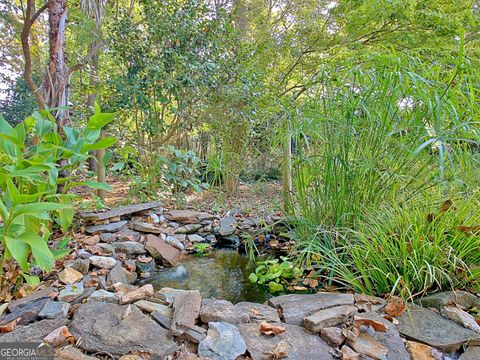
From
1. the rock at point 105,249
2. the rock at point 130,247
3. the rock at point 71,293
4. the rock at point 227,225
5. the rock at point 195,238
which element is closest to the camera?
the rock at point 71,293

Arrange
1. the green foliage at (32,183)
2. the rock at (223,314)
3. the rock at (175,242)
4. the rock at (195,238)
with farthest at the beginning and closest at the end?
the rock at (195,238), the rock at (175,242), the rock at (223,314), the green foliage at (32,183)

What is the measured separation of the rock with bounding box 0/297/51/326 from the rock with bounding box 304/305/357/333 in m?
0.94

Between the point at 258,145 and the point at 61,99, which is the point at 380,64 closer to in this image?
the point at 61,99

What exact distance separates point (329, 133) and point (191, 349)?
1.27 metres

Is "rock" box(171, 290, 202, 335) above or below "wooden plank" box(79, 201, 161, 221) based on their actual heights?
below

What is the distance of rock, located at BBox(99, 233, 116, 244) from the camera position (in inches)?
77.4

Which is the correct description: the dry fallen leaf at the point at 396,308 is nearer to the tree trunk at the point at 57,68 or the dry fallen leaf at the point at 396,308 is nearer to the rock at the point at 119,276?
the rock at the point at 119,276

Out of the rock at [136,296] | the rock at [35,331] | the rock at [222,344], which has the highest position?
the rock at [35,331]

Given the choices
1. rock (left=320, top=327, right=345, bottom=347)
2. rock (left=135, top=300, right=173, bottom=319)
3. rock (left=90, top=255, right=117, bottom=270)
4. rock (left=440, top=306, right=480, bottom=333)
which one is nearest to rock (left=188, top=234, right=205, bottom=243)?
rock (left=90, top=255, right=117, bottom=270)

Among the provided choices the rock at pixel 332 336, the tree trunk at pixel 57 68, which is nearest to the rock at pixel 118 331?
the rock at pixel 332 336

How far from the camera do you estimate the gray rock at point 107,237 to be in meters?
1.97

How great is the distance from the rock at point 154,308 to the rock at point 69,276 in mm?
442

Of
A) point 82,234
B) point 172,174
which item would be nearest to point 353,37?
point 172,174

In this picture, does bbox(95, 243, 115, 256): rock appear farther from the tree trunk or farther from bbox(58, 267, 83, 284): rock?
the tree trunk
